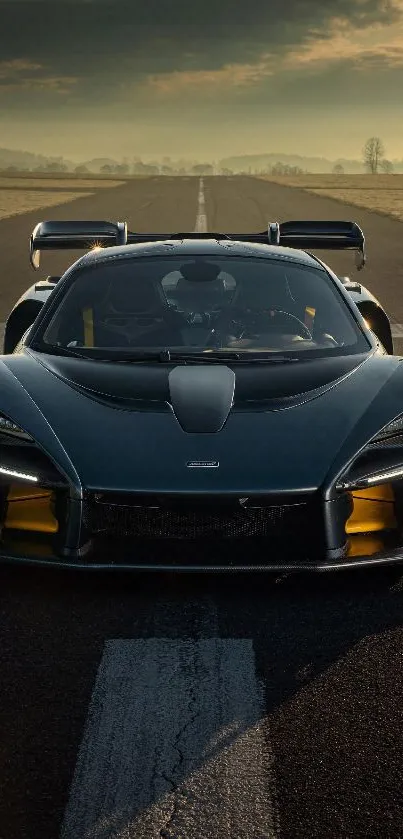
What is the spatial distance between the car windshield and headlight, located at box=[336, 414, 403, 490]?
2.95 ft

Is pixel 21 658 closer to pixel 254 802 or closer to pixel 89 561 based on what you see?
pixel 89 561

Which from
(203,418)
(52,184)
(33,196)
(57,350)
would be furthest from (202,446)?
(52,184)

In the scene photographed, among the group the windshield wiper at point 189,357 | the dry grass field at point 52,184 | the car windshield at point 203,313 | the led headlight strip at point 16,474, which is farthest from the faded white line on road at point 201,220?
the dry grass field at point 52,184

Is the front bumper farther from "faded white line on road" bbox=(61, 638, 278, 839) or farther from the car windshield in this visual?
the car windshield

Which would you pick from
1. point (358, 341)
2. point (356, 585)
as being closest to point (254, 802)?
point (356, 585)

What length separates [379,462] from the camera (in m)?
4.52

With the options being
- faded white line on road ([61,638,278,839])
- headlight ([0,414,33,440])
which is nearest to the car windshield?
headlight ([0,414,33,440])

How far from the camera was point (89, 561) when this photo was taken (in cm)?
435

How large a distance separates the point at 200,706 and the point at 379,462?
1392 millimetres

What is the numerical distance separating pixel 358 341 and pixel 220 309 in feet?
3.10

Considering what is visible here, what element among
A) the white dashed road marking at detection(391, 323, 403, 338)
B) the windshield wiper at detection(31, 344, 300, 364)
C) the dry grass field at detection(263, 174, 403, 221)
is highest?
the windshield wiper at detection(31, 344, 300, 364)

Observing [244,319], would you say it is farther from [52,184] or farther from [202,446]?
[52,184]

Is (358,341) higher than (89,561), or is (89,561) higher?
(358,341)

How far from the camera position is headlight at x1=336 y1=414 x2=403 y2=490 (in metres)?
4.41
